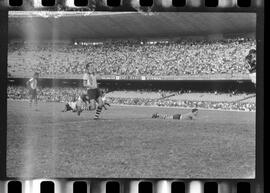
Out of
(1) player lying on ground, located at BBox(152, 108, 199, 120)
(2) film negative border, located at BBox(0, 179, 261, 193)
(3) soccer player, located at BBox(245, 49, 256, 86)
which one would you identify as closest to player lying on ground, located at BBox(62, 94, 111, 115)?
(1) player lying on ground, located at BBox(152, 108, 199, 120)

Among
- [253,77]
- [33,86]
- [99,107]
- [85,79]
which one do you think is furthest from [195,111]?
[33,86]

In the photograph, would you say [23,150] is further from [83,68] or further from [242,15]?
[242,15]

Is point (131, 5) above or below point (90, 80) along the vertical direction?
above

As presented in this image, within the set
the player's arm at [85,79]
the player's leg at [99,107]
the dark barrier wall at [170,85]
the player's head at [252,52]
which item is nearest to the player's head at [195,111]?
the dark barrier wall at [170,85]

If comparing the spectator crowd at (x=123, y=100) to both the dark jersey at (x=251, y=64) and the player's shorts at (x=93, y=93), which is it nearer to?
the player's shorts at (x=93, y=93)

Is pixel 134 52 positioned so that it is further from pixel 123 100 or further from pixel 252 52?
pixel 252 52

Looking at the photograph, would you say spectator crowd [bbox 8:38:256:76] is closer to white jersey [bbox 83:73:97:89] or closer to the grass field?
white jersey [bbox 83:73:97:89]

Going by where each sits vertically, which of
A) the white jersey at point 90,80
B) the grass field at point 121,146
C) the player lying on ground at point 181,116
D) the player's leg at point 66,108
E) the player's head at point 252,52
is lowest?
the grass field at point 121,146
